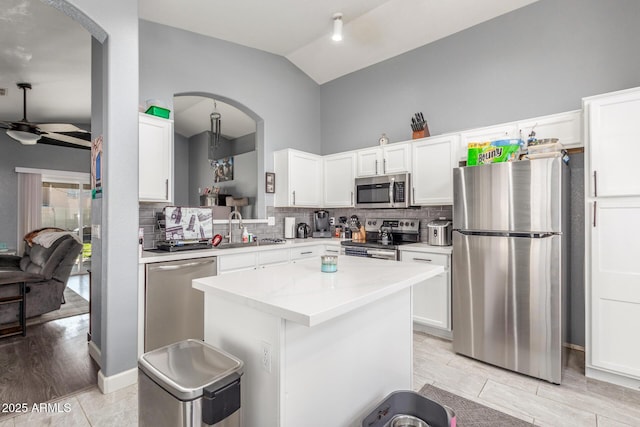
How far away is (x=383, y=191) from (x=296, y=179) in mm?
1229

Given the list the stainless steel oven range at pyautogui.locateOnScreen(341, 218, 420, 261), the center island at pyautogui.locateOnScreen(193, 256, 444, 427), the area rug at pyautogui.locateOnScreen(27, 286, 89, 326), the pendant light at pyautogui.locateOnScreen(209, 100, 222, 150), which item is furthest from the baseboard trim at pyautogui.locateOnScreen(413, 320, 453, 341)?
the area rug at pyautogui.locateOnScreen(27, 286, 89, 326)

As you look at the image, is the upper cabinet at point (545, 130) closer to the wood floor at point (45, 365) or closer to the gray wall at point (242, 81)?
the gray wall at point (242, 81)

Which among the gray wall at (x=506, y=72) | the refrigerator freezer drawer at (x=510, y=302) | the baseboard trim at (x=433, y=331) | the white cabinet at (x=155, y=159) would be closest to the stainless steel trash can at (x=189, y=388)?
the white cabinet at (x=155, y=159)

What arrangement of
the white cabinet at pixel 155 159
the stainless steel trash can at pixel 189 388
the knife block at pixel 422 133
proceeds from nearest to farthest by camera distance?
the stainless steel trash can at pixel 189 388 < the white cabinet at pixel 155 159 < the knife block at pixel 422 133

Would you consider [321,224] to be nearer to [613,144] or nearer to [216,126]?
[216,126]

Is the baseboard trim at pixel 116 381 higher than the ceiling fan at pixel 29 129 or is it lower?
lower

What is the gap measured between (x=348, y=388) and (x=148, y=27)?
3.83 meters

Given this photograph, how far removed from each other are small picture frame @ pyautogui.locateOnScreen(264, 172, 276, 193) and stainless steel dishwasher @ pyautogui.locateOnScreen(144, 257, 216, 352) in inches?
65.3

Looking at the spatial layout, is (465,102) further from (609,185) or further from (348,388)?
(348,388)

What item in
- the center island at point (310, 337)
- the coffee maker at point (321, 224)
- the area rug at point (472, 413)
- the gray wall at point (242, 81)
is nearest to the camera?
the center island at point (310, 337)

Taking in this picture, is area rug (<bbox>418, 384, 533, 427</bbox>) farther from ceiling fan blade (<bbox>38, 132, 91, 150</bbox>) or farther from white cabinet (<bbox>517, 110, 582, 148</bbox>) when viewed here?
ceiling fan blade (<bbox>38, 132, 91, 150</bbox>)

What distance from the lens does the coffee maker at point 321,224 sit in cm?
474

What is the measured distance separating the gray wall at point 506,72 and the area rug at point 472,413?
276 cm

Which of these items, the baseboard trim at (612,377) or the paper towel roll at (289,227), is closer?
the baseboard trim at (612,377)
